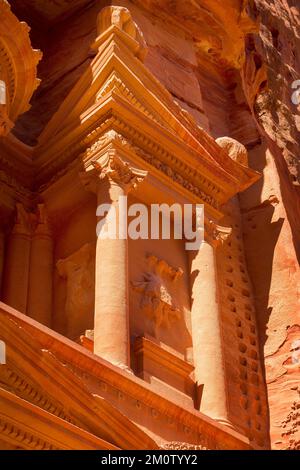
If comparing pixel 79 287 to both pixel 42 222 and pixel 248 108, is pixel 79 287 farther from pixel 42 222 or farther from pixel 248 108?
pixel 248 108

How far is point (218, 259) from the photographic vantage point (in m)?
15.2

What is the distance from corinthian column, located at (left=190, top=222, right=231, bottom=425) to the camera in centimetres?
1252

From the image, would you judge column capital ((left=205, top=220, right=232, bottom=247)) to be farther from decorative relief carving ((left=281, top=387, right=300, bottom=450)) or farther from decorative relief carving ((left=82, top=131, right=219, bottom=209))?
decorative relief carving ((left=281, top=387, right=300, bottom=450))

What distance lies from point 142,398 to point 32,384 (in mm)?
1727

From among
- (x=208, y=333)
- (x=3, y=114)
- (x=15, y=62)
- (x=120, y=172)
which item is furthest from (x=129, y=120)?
(x=208, y=333)

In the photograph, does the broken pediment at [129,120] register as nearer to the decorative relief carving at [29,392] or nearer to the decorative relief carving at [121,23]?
the decorative relief carving at [121,23]

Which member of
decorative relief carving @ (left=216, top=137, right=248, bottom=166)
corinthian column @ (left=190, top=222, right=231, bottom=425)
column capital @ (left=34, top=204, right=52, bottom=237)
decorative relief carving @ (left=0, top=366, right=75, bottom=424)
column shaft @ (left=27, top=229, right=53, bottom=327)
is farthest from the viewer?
decorative relief carving @ (left=216, top=137, right=248, bottom=166)

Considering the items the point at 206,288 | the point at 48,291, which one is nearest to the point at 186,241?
the point at 206,288

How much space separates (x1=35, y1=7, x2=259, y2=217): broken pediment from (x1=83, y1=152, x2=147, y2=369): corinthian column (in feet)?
1.59

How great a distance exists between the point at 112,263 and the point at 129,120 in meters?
1.90

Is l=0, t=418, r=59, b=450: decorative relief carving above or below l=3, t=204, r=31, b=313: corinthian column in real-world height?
below

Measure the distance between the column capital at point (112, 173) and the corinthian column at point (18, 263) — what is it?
101cm

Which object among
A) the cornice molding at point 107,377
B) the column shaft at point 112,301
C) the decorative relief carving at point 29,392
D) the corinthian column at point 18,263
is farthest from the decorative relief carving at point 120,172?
the decorative relief carving at point 29,392

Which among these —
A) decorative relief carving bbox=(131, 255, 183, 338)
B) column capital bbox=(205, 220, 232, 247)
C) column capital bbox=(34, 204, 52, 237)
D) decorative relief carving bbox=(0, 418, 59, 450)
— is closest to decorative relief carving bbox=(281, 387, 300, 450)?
decorative relief carving bbox=(131, 255, 183, 338)
